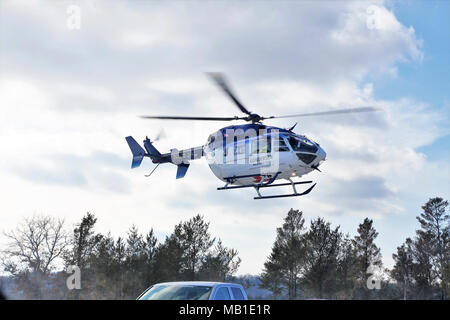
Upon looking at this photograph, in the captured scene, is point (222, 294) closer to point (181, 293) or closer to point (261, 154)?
point (181, 293)

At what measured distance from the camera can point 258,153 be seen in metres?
23.7

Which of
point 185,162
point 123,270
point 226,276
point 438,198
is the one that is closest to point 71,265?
point 123,270

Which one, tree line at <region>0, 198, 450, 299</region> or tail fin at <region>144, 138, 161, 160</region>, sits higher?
tail fin at <region>144, 138, 161, 160</region>

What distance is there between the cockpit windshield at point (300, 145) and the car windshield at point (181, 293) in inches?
604

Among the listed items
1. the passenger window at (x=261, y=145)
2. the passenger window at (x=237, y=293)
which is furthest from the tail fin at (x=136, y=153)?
the passenger window at (x=237, y=293)

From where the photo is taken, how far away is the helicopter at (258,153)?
22.9m

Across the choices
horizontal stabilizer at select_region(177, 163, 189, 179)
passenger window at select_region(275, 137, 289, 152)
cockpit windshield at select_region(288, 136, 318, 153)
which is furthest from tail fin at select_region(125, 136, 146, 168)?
cockpit windshield at select_region(288, 136, 318, 153)

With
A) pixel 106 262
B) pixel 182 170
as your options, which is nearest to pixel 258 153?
pixel 182 170

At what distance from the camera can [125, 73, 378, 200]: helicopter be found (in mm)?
22906

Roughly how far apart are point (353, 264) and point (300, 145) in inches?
1496

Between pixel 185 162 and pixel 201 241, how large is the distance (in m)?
24.7

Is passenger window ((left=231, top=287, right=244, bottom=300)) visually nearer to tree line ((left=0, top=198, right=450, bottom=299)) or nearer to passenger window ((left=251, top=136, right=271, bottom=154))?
passenger window ((left=251, top=136, right=271, bottom=154))

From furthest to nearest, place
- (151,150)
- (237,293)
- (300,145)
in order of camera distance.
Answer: (151,150)
(300,145)
(237,293)

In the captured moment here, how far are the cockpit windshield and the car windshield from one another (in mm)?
15341
